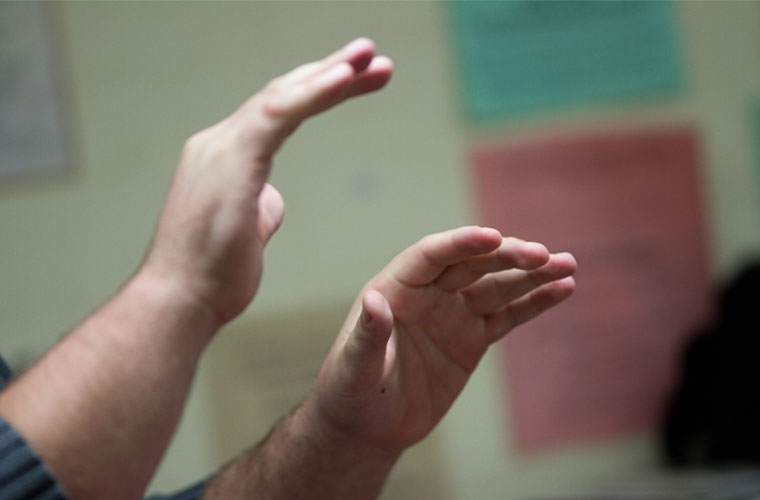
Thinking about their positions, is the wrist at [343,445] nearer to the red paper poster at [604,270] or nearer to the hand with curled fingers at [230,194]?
the hand with curled fingers at [230,194]

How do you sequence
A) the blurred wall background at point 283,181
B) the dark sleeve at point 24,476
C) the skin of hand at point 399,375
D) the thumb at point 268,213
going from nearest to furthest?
the dark sleeve at point 24,476 → the thumb at point 268,213 → the skin of hand at point 399,375 → the blurred wall background at point 283,181

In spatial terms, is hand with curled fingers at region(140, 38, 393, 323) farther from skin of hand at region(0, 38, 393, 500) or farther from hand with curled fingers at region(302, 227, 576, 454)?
hand with curled fingers at region(302, 227, 576, 454)

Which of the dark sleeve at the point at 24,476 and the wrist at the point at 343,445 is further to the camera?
the wrist at the point at 343,445

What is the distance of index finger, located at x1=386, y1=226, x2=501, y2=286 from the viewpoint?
535 millimetres

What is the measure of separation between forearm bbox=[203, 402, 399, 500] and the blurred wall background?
32cm

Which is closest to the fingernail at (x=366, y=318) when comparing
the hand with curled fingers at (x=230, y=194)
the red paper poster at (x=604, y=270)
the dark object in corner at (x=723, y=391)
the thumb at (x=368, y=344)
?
the thumb at (x=368, y=344)

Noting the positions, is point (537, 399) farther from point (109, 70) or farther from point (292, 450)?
point (109, 70)

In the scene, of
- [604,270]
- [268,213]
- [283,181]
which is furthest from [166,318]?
[604,270]

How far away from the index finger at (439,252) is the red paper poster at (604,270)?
494 millimetres

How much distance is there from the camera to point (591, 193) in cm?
114

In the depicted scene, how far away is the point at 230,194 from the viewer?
41cm

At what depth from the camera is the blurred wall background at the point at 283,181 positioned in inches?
36.1

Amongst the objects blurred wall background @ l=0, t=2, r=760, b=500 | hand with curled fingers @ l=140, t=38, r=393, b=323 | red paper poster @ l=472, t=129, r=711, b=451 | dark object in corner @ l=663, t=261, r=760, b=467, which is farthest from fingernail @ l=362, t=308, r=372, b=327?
dark object in corner @ l=663, t=261, r=760, b=467

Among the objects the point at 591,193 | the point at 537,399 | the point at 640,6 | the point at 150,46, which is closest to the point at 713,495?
the point at 537,399
